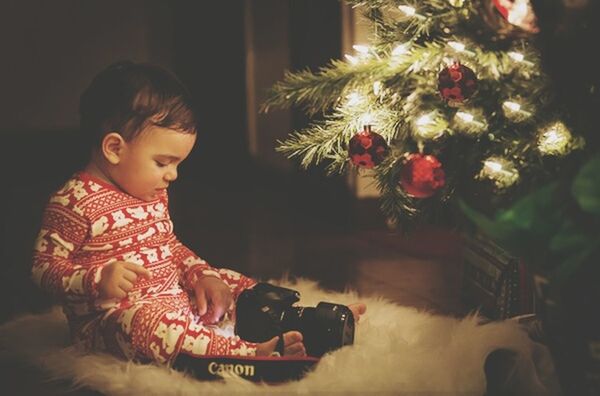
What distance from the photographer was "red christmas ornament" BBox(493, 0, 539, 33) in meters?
1.23

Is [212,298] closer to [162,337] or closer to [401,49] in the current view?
[162,337]

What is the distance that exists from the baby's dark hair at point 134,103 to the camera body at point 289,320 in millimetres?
275

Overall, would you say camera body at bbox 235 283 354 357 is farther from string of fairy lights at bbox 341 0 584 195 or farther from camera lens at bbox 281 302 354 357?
string of fairy lights at bbox 341 0 584 195

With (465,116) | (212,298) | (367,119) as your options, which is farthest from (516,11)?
(212,298)

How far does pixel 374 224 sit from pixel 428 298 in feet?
2.47

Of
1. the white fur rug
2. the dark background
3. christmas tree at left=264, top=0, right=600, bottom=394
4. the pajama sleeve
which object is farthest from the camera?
the dark background

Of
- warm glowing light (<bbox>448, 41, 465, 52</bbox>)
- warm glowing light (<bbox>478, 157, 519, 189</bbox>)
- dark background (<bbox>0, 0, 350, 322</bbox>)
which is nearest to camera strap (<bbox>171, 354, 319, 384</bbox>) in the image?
warm glowing light (<bbox>478, 157, 519, 189</bbox>)

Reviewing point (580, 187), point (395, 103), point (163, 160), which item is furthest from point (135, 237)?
point (580, 187)

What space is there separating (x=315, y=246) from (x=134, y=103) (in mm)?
1039

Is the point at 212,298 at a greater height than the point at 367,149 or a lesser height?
lesser

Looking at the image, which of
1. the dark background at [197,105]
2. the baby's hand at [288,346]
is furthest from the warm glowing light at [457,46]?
the dark background at [197,105]

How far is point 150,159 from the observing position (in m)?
1.30

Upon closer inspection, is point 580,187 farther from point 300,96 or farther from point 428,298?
point 428,298

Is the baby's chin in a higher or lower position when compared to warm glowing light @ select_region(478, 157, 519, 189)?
lower
